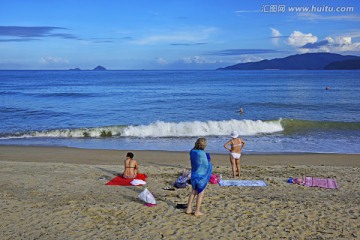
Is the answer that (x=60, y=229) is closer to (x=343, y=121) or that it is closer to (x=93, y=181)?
(x=93, y=181)

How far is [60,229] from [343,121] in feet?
75.2

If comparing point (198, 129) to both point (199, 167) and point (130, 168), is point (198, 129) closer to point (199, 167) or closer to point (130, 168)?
point (130, 168)

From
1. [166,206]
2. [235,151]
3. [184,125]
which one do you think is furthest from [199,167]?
[184,125]

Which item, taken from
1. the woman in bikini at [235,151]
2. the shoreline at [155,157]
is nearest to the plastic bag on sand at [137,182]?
the woman in bikini at [235,151]

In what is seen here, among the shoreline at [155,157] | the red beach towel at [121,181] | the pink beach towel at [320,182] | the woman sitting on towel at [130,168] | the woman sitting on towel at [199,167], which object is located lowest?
the shoreline at [155,157]

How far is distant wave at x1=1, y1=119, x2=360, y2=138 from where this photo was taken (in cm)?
2134

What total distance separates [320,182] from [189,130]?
1260cm

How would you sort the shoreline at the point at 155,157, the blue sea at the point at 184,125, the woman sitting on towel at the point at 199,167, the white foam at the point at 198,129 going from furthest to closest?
the white foam at the point at 198,129 → the blue sea at the point at 184,125 → the shoreline at the point at 155,157 → the woman sitting on towel at the point at 199,167

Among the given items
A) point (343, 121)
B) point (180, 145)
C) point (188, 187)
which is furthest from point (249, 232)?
point (343, 121)

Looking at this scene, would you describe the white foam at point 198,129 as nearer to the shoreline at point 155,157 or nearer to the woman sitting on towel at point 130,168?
the shoreline at point 155,157

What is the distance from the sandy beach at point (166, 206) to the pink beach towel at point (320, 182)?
25 cm

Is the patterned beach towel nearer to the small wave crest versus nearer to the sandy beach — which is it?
the sandy beach

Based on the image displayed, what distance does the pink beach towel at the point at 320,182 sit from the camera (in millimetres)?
9719

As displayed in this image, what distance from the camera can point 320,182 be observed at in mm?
9969
